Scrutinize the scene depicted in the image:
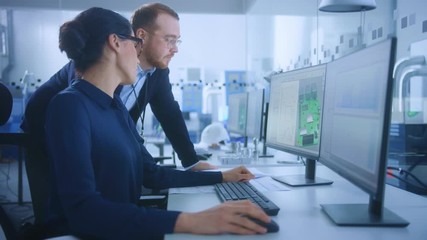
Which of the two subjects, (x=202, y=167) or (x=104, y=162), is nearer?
(x=104, y=162)

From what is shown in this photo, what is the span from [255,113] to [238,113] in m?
0.55

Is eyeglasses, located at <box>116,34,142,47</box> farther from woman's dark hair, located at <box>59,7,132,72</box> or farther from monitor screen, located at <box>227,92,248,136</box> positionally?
monitor screen, located at <box>227,92,248,136</box>

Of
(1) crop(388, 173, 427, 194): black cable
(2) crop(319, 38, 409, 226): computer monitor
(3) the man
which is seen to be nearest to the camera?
(2) crop(319, 38, 409, 226): computer monitor

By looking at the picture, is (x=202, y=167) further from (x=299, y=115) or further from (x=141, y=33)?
(x=141, y=33)

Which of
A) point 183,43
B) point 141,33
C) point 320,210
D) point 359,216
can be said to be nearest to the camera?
point 359,216

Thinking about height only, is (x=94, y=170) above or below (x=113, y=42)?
below

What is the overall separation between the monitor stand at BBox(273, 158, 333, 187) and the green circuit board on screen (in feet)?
0.35

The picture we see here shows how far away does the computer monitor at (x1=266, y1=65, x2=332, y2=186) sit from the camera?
134 centimetres

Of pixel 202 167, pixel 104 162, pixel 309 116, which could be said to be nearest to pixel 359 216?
pixel 309 116

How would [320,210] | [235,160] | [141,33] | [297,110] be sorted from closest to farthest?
1. [320,210]
2. [297,110]
3. [141,33]
4. [235,160]

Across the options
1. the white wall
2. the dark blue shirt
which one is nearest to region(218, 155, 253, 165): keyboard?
the dark blue shirt

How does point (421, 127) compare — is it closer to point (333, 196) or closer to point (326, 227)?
point (333, 196)

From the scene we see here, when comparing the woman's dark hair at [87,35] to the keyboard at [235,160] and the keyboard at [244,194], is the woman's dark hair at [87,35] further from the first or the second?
the keyboard at [235,160]

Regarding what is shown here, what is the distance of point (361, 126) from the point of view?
2.94ft
